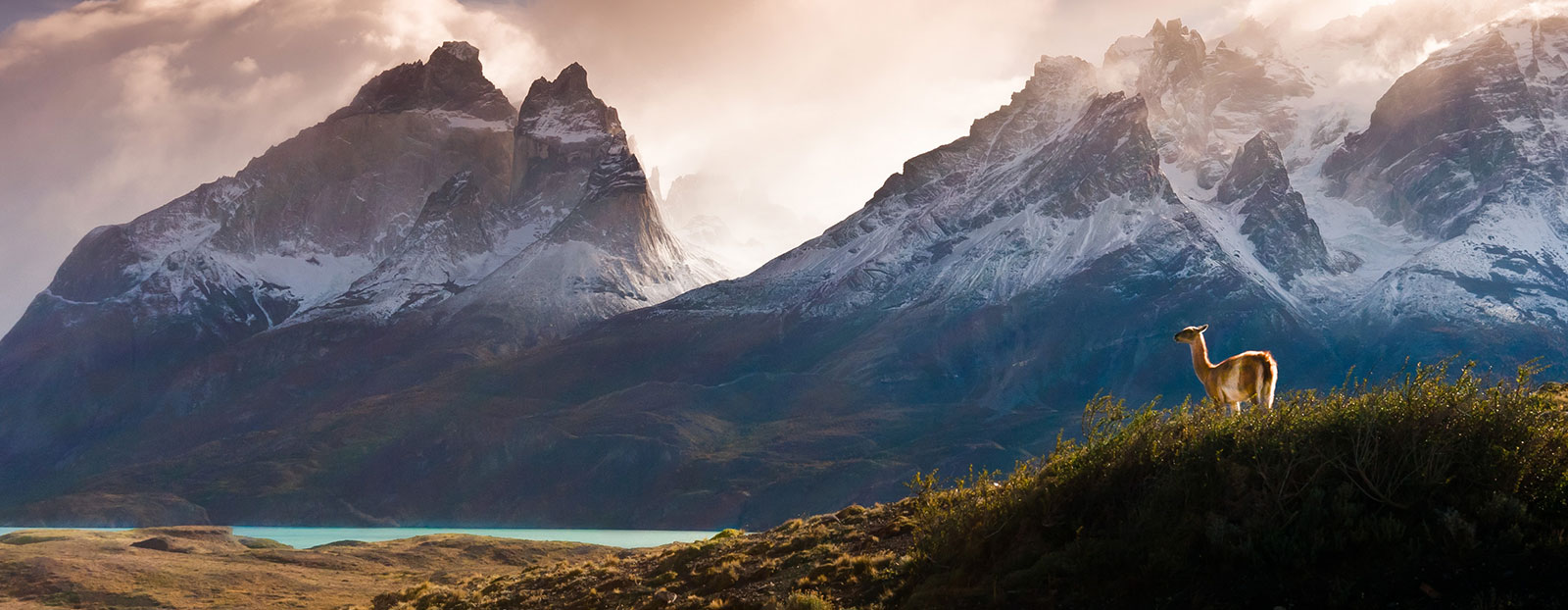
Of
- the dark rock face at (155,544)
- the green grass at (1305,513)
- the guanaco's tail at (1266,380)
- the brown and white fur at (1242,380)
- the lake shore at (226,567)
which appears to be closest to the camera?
the green grass at (1305,513)

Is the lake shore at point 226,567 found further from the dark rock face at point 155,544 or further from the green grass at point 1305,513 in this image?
the green grass at point 1305,513

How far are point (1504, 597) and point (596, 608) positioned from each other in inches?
1084

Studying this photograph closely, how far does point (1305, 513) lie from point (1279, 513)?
0.58 metres

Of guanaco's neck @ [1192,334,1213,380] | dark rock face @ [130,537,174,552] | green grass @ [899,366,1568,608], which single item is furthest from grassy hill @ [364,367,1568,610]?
dark rock face @ [130,537,174,552]

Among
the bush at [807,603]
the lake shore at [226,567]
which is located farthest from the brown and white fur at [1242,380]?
the lake shore at [226,567]

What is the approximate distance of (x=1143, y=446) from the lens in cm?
2722

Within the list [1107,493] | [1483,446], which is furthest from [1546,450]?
[1107,493]

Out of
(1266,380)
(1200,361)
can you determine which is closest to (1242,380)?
(1266,380)

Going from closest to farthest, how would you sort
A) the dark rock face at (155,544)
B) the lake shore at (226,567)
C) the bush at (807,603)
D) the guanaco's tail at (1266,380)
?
the bush at (807,603), the guanaco's tail at (1266,380), the lake shore at (226,567), the dark rock face at (155,544)

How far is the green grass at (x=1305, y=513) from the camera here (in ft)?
71.7

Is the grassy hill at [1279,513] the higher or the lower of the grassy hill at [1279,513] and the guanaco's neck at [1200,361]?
the lower

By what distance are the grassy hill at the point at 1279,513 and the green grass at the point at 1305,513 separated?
35 millimetres

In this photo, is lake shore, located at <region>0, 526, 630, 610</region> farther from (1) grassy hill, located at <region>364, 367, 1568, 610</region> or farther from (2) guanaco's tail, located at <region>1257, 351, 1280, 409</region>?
(1) grassy hill, located at <region>364, 367, 1568, 610</region>

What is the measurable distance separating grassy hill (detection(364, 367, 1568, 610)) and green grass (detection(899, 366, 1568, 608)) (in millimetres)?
35
